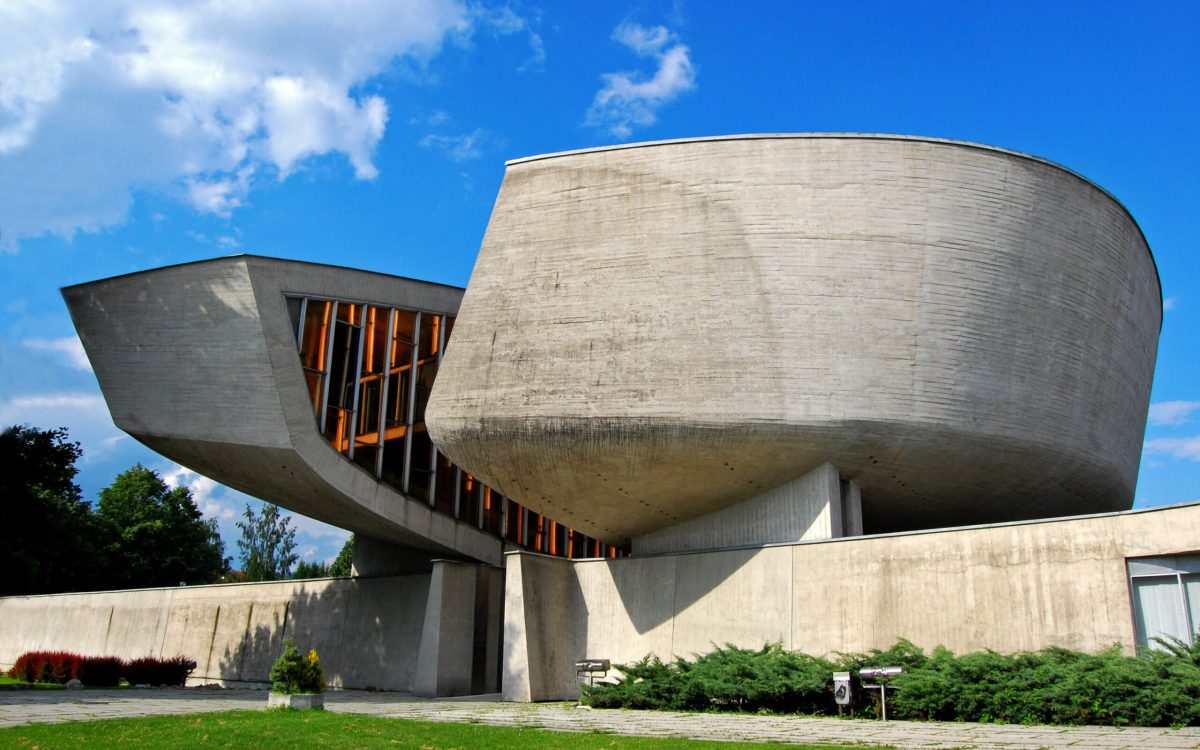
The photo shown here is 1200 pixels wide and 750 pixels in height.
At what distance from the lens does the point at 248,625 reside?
2722 cm

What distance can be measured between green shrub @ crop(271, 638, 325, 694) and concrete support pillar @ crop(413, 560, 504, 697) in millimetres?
8481

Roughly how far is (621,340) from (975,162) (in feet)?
24.2

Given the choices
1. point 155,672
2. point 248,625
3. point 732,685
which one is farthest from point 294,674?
point 248,625

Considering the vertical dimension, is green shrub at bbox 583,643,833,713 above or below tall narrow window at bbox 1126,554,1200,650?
below

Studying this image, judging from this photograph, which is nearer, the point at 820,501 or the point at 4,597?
the point at 820,501

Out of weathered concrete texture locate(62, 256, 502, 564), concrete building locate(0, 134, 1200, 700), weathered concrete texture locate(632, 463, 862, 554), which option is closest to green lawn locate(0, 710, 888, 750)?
concrete building locate(0, 134, 1200, 700)

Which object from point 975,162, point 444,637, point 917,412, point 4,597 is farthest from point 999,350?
point 4,597

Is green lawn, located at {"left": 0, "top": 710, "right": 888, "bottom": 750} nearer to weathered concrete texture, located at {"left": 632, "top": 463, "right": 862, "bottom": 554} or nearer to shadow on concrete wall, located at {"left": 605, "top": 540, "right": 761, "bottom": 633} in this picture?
shadow on concrete wall, located at {"left": 605, "top": 540, "right": 761, "bottom": 633}

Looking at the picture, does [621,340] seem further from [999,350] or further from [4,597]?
[4,597]

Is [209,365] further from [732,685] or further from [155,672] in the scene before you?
[732,685]

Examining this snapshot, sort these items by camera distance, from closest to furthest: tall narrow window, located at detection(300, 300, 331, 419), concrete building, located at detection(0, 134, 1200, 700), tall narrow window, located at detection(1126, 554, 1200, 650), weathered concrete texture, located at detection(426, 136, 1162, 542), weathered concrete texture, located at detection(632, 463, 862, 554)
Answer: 1. tall narrow window, located at detection(1126, 554, 1200, 650)
2. concrete building, located at detection(0, 134, 1200, 700)
3. weathered concrete texture, located at detection(426, 136, 1162, 542)
4. weathered concrete texture, located at detection(632, 463, 862, 554)
5. tall narrow window, located at detection(300, 300, 331, 419)

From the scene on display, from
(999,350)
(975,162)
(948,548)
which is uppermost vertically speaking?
(975,162)

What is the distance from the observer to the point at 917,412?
16578mm

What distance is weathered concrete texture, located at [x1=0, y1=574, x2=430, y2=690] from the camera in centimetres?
2442
